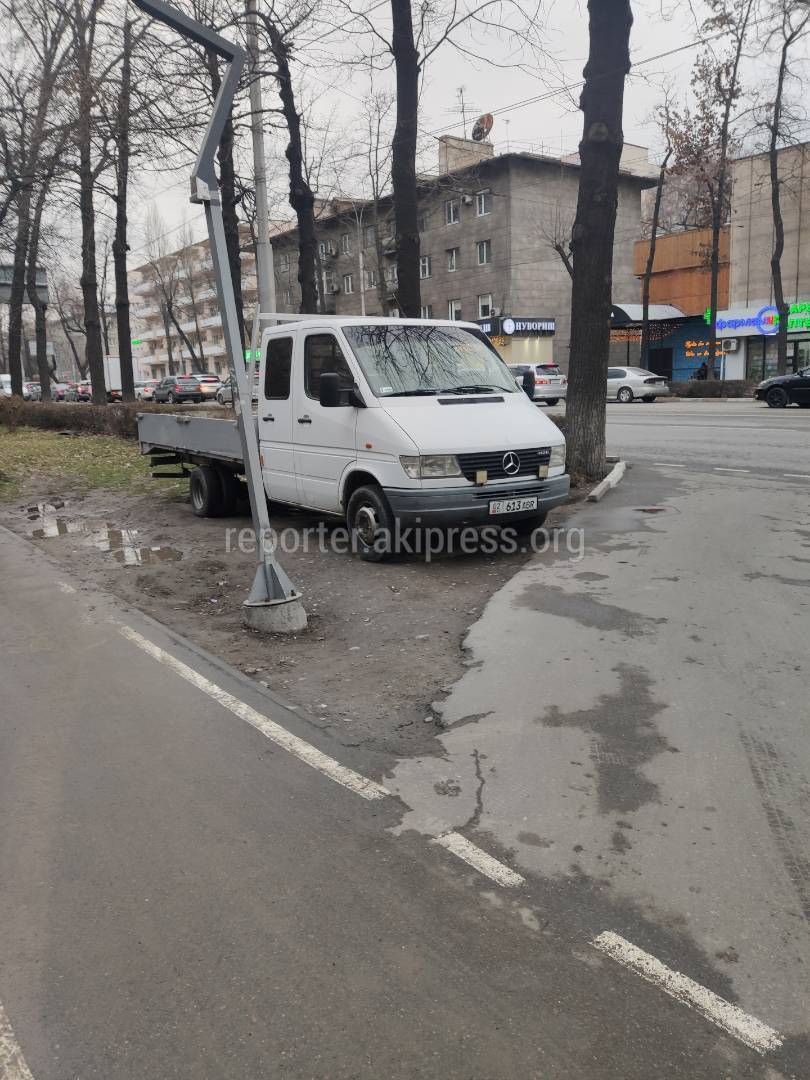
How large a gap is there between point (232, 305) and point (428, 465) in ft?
7.28

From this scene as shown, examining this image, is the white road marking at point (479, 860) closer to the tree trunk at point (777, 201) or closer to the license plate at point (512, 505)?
the license plate at point (512, 505)

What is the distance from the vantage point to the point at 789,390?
86.2 feet

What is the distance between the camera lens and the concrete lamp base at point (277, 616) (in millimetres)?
5980

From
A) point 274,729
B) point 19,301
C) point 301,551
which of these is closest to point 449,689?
point 274,729

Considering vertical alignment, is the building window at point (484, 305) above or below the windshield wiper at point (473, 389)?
above

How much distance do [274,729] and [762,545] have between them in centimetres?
536

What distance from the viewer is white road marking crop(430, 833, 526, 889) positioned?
9.91 feet

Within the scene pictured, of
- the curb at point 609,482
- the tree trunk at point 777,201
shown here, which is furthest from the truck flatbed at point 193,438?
the tree trunk at point 777,201

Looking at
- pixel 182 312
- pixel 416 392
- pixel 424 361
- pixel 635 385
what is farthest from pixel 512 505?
pixel 182 312

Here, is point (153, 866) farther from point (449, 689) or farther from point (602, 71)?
point (602, 71)

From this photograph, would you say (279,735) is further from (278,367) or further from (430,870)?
(278,367)

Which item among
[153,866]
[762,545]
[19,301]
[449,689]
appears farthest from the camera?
[19,301]

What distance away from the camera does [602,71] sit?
10.4 m

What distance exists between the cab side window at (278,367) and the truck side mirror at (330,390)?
1.19 m
